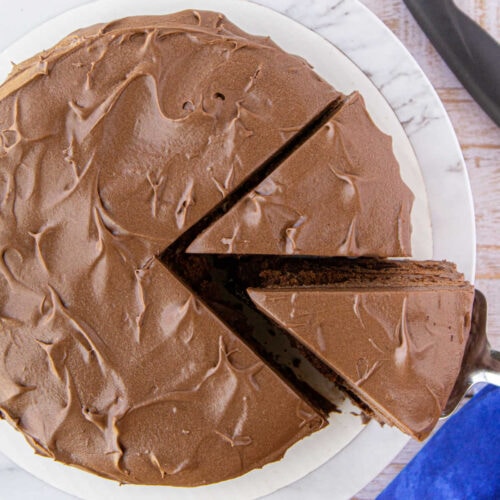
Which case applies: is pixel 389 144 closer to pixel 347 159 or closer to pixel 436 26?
pixel 347 159

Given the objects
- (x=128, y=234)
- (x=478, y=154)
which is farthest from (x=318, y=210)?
(x=478, y=154)

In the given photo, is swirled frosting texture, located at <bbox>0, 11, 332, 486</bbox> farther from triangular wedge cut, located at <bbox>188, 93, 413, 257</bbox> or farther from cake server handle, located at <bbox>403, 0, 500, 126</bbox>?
cake server handle, located at <bbox>403, 0, 500, 126</bbox>

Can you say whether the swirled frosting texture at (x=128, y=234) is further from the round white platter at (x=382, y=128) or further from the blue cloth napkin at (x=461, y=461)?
the blue cloth napkin at (x=461, y=461)

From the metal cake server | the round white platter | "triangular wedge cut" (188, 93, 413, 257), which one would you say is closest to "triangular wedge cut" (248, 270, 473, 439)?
"triangular wedge cut" (188, 93, 413, 257)

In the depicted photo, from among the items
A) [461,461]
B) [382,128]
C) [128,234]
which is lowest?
[461,461]

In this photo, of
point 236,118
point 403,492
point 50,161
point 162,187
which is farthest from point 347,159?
point 403,492

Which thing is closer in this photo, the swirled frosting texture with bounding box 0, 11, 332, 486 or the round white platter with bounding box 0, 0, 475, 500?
the swirled frosting texture with bounding box 0, 11, 332, 486

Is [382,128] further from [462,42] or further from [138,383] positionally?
[138,383]
